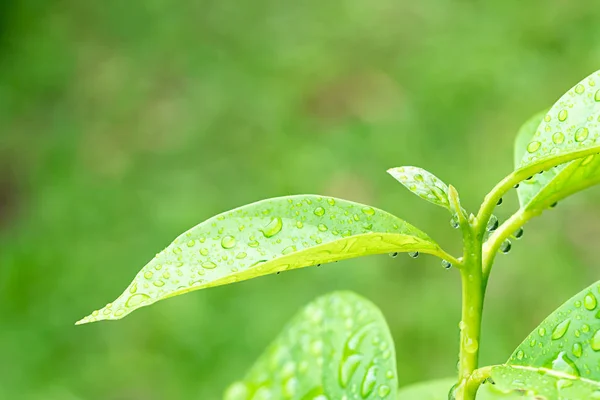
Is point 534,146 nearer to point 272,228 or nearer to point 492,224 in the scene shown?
point 492,224

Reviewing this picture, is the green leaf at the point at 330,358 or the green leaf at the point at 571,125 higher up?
the green leaf at the point at 571,125

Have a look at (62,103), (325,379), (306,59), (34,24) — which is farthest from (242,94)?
(325,379)

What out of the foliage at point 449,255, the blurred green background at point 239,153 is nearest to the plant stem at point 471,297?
the foliage at point 449,255

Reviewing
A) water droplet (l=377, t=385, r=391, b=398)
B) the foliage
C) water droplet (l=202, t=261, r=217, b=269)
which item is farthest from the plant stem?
water droplet (l=202, t=261, r=217, b=269)

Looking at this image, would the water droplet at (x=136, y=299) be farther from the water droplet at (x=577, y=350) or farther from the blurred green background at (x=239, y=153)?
the blurred green background at (x=239, y=153)

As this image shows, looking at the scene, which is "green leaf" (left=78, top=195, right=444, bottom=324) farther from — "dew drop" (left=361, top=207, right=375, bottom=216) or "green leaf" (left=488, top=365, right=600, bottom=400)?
"green leaf" (left=488, top=365, right=600, bottom=400)

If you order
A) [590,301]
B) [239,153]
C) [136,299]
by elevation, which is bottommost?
[590,301]

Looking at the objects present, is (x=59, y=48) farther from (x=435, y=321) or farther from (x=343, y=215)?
(x=343, y=215)

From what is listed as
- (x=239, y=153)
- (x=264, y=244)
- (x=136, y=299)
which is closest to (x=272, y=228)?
(x=264, y=244)
